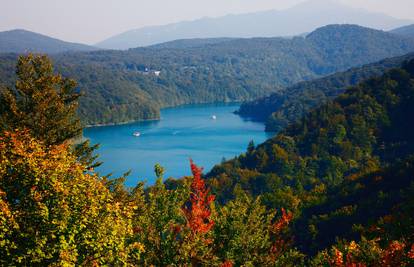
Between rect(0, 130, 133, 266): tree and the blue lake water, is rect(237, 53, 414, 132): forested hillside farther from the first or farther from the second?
rect(0, 130, 133, 266): tree

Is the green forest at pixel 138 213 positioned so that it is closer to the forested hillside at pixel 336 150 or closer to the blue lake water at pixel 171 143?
the forested hillside at pixel 336 150

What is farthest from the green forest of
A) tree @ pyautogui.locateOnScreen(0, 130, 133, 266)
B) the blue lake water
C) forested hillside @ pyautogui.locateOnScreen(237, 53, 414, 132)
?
forested hillside @ pyautogui.locateOnScreen(237, 53, 414, 132)

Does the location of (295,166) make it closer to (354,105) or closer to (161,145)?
(354,105)

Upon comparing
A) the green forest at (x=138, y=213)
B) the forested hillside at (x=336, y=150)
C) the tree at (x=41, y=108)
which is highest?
the tree at (x=41, y=108)

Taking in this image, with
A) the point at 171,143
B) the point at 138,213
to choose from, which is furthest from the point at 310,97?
the point at 138,213

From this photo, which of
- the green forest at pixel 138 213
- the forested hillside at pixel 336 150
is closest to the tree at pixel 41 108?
the green forest at pixel 138 213

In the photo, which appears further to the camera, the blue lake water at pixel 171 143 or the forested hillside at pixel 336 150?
the blue lake water at pixel 171 143

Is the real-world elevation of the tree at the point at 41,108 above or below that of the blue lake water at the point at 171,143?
above

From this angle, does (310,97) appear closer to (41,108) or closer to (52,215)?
(41,108)

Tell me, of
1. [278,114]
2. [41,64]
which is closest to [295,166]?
[41,64]
